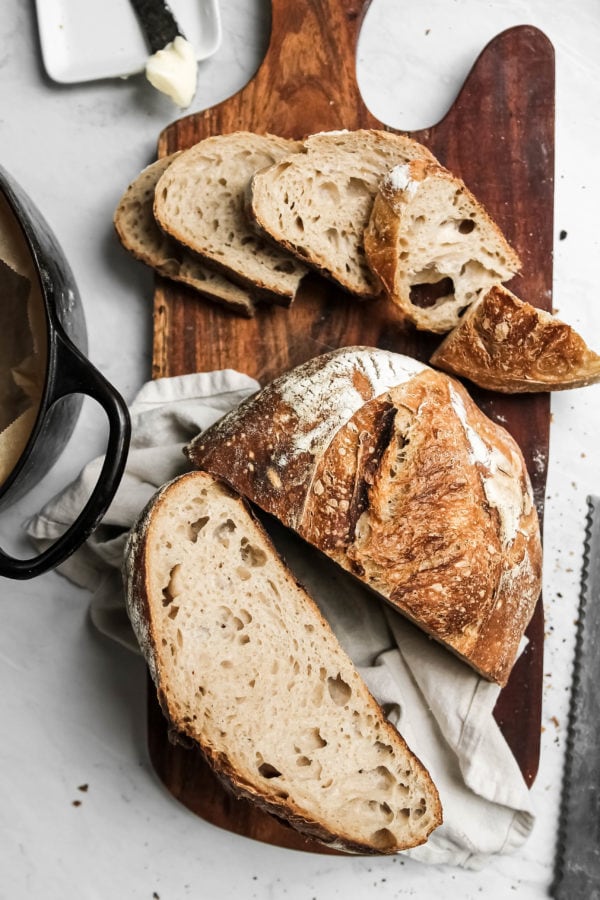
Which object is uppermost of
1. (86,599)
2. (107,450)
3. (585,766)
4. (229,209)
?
(229,209)

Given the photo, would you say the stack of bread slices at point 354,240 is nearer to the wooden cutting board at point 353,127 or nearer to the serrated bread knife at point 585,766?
the wooden cutting board at point 353,127

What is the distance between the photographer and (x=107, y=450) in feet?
4.92

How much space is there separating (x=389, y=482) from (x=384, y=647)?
18.4 inches

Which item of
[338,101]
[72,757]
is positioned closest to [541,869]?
[72,757]

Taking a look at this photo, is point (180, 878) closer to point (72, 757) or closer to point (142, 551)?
point (72, 757)

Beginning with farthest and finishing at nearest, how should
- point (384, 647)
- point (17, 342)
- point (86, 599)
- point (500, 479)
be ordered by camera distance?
point (86, 599) → point (384, 647) → point (500, 479) → point (17, 342)

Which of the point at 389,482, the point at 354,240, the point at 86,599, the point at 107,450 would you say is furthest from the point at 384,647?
the point at 354,240

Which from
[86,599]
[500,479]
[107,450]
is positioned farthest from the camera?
[86,599]

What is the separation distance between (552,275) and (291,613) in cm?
109

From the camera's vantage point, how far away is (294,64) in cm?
214

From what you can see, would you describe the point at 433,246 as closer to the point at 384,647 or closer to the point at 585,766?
the point at 384,647

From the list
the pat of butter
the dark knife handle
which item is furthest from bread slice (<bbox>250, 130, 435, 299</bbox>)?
the dark knife handle

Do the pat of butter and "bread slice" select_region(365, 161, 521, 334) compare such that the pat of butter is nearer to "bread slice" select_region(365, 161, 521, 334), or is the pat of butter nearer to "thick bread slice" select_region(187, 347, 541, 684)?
"bread slice" select_region(365, 161, 521, 334)

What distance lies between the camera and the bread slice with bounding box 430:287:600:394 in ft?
6.31
